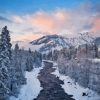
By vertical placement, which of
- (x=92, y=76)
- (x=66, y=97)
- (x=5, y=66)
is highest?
(x=5, y=66)

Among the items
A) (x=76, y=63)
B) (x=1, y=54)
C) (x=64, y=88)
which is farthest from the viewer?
(x=76, y=63)

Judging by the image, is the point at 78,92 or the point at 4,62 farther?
the point at 78,92

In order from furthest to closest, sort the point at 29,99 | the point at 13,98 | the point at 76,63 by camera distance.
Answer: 1. the point at 76,63
2. the point at 29,99
3. the point at 13,98

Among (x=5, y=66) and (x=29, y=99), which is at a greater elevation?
(x=5, y=66)

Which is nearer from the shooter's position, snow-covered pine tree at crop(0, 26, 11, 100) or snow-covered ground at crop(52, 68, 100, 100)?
snow-covered pine tree at crop(0, 26, 11, 100)

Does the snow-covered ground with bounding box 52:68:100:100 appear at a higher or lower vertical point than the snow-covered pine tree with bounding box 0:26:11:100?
lower

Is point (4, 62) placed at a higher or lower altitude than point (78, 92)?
higher

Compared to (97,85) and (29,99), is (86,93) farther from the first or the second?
(29,99)

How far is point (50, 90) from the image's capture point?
6900cm

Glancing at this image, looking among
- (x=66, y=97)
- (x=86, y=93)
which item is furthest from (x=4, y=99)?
(x=86, y=93)

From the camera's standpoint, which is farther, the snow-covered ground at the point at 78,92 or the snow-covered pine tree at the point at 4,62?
the snow-covered ground at the point at 78,92

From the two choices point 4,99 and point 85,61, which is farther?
point 85,61

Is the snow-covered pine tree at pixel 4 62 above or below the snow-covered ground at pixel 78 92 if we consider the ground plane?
above

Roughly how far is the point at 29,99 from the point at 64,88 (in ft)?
64.6
